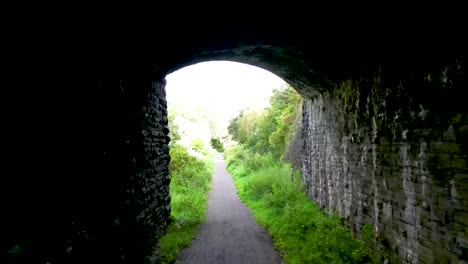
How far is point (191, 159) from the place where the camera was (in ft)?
66.3

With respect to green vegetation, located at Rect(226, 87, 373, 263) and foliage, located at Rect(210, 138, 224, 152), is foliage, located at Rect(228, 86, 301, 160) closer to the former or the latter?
green vegetation, located at Rect(226, 87, 373, 263)

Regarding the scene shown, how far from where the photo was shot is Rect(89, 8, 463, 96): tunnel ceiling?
456cm

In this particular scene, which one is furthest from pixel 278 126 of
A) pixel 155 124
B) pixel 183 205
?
pixel 155 124

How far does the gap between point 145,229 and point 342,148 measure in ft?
15.6

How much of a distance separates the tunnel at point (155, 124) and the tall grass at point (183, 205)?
420 mm

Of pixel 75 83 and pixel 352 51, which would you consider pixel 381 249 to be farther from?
pixel 75 83

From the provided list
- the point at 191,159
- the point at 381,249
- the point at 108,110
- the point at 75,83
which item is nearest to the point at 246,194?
the point at 191,159

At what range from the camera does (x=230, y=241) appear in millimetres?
8328

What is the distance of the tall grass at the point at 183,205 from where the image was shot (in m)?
7.64

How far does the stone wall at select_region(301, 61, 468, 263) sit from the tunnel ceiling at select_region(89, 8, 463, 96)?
0.32m

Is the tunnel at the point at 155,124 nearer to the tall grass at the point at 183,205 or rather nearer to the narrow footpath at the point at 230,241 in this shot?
the tall grass at the point at 183,205

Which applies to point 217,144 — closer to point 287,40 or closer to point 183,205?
point 183,205

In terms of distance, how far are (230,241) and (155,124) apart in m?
3.29

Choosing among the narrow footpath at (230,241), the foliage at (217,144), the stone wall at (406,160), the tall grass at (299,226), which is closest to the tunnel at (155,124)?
the stone wall at (406,160)
